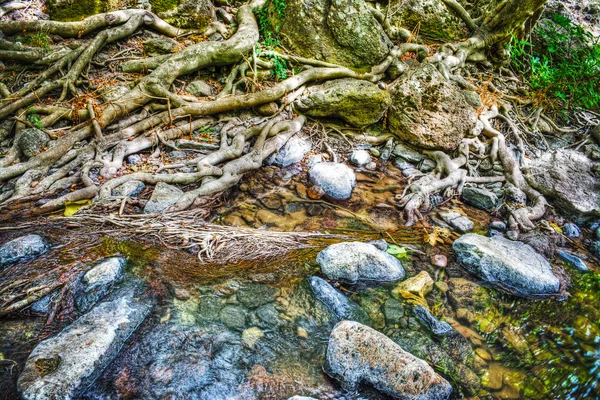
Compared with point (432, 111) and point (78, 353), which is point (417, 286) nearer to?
point (78, 353)

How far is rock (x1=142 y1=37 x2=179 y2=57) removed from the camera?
620 cm

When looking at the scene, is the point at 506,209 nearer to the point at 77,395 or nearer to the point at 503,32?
the point at 503,32

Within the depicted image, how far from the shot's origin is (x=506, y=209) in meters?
4.91

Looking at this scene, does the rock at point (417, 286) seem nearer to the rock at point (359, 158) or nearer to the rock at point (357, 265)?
the rock at point (357, 265)

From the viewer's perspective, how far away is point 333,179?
195 inches

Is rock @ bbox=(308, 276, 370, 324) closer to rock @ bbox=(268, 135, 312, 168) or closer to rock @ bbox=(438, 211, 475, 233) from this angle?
rock @ bbox=(438, 211, 475, 233)

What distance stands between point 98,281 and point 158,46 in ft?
17.0

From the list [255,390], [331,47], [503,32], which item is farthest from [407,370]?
[503,32]

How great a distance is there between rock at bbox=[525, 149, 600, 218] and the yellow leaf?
22.8ft

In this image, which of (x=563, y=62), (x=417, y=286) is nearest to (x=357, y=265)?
(x=417, y=286)

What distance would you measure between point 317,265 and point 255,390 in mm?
1475

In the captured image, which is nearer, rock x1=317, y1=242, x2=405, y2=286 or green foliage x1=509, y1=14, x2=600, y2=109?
rock x1=317, y1=242, x2=405, y2=286

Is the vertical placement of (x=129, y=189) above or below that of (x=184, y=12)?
below

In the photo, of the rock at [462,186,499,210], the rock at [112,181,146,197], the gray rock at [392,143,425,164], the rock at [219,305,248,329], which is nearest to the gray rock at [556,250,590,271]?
the rock at [462,186,499,210]
